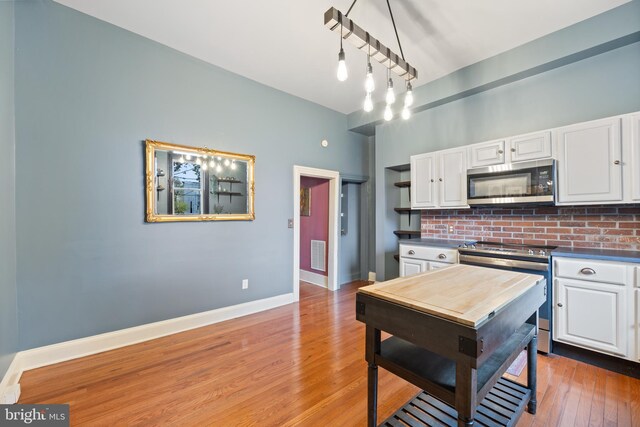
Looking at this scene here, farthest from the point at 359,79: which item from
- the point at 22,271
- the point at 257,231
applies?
the point at 22,271

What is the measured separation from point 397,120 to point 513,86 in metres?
1.51

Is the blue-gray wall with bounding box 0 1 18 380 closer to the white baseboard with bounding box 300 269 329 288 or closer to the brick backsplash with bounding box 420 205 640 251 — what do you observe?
the white baseboard with bounding box 300 269 329 288

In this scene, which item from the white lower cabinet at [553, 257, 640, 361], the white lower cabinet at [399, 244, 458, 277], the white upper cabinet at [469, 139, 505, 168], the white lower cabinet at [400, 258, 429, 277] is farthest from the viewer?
the white lower cabinet at [400, 258, 429, 277]

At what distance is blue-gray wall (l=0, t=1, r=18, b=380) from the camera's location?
180 centimetres

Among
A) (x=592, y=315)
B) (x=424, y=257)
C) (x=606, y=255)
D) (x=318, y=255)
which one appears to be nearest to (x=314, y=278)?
(x=318, y=255)

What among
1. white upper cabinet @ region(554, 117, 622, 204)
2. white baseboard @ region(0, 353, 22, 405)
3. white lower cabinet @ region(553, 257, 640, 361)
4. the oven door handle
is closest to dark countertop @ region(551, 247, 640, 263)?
white lower cabinet @ region(553, 257, 640, 361)

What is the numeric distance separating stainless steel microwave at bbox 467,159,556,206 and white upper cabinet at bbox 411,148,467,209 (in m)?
0.17

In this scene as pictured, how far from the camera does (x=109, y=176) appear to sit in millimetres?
2467

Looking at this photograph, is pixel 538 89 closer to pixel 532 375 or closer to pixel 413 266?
pixel 413 266

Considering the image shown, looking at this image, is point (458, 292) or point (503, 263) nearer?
point (458, 292)

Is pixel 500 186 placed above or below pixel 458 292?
above

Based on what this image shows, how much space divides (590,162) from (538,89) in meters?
1.03

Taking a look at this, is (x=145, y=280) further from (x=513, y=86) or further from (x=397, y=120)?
Answer: (x=513, y=86)

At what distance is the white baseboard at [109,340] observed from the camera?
2059 mm
